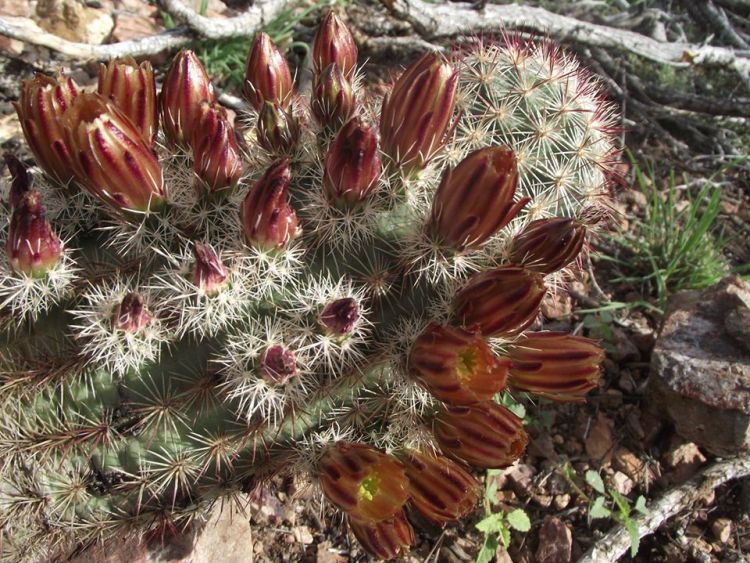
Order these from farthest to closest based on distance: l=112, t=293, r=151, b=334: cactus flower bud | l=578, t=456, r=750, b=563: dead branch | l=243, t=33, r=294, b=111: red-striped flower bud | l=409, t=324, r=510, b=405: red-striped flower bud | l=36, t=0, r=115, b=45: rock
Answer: l=36, t=0, r=115, b=45: rock → l=578, t=456, r=750, b=563: dead branch → l=243, t=33, r=294, b=111: red-striped flower bud → l=112, t=293, r=151, b=334: cactus flower bud → l=409, t=324, r=510, b=405: red-striped flower bud

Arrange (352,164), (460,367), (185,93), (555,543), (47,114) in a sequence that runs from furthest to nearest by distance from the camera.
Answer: (555,543) → (185,93) → (47,114) → (352,164) → (460,367)

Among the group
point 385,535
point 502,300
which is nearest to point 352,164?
point 502,300

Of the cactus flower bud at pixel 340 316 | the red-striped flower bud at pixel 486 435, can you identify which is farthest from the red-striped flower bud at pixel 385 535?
the cactus flower bud at pixel 340 316

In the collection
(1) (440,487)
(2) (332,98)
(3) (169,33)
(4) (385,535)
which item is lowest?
(4) (385,535)

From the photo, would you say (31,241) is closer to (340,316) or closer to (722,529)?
(340,316)

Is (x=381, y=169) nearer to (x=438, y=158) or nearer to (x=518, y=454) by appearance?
(x=438, y=158)

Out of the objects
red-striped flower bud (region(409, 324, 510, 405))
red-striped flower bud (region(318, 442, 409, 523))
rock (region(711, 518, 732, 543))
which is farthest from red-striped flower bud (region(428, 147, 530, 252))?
rock (region(711, 518, 732, 543))

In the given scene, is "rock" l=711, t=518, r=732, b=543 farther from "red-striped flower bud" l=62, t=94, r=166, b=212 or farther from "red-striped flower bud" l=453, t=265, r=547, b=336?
"red-striped flower bud" l=62, t=94, r=166, b=212
